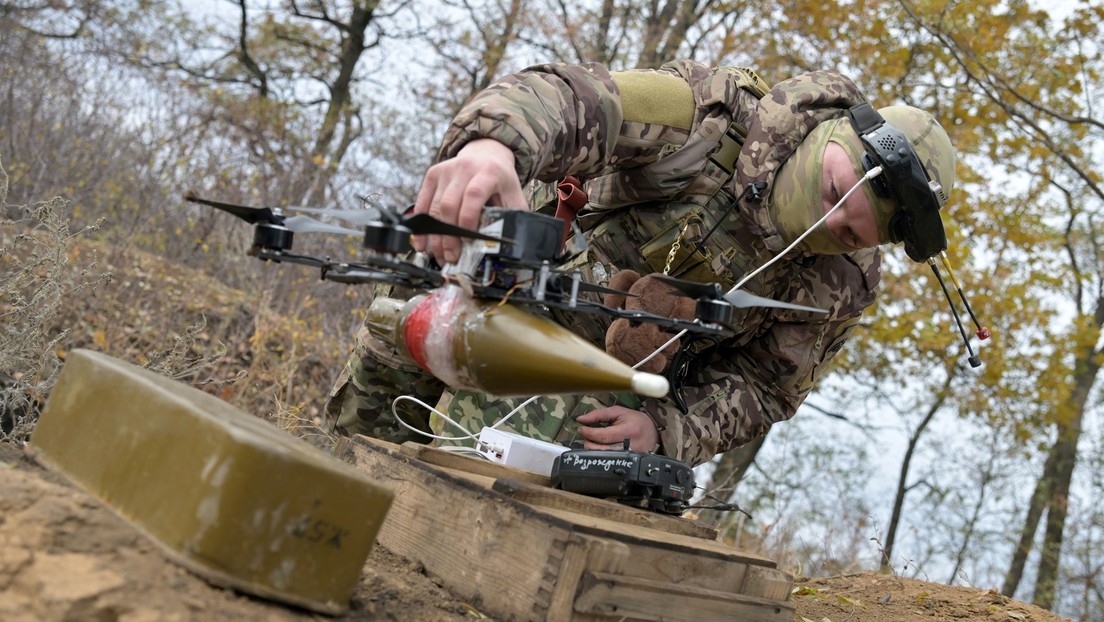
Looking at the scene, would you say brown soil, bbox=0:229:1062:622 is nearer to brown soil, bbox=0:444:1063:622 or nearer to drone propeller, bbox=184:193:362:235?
brown soil, bbox=0:444:1063:622

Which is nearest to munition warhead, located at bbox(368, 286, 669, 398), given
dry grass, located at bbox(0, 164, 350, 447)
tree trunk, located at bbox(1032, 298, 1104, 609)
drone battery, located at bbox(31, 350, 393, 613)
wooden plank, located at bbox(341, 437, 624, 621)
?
wooden plank, located at bbox(341, 437, 624, 621)

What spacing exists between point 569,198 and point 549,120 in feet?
2.16

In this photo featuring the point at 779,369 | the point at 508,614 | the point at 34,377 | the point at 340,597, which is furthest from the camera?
the point at 34,377

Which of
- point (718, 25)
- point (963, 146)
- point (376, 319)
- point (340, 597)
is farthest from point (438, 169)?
point (718, 25)

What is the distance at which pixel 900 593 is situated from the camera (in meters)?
4.18

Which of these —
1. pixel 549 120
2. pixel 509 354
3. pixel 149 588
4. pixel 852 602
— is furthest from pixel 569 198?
pixel 149 588

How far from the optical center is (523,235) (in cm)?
228

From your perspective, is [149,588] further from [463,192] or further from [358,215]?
[463,192]

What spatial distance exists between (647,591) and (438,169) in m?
1.16

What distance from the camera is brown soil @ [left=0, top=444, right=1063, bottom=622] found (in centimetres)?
164

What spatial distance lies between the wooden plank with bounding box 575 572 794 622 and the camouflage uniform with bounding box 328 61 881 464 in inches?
44.8

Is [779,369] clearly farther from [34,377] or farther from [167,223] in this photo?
[167,223]

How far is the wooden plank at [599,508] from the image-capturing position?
248 cm

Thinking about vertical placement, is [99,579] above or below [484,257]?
below
